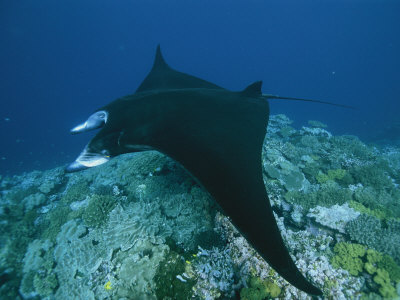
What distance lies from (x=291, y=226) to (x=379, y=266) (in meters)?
1.30

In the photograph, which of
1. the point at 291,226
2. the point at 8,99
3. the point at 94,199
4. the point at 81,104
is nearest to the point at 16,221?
the point at 94,199

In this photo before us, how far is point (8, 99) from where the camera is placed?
345 ft

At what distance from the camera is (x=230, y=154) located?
Answer: 1.75 meters

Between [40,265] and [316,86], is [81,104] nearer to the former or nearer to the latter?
[40,265]

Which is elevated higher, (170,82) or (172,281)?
(170,82)

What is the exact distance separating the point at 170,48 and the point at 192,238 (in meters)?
152

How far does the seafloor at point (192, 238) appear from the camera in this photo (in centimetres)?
276

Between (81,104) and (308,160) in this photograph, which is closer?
(308,160)

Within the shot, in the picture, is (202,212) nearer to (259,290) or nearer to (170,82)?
(259,290)

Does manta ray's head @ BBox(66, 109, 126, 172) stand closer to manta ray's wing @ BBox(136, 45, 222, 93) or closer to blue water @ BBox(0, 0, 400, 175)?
manta ray's wing @ BBox(136, 45, 222, 93)

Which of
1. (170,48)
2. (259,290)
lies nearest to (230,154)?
(259,290)

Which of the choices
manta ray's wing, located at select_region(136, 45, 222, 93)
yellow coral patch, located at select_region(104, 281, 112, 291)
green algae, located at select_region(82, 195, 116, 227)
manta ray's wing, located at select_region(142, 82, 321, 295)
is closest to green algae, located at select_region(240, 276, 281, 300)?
manta ray's wing, located at select_region(142, 82, 321, 295)

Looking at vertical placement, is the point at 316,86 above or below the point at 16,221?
below

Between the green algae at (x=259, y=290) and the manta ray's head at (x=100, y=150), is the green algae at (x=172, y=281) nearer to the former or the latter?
the green algae at (x=259, y=290)
